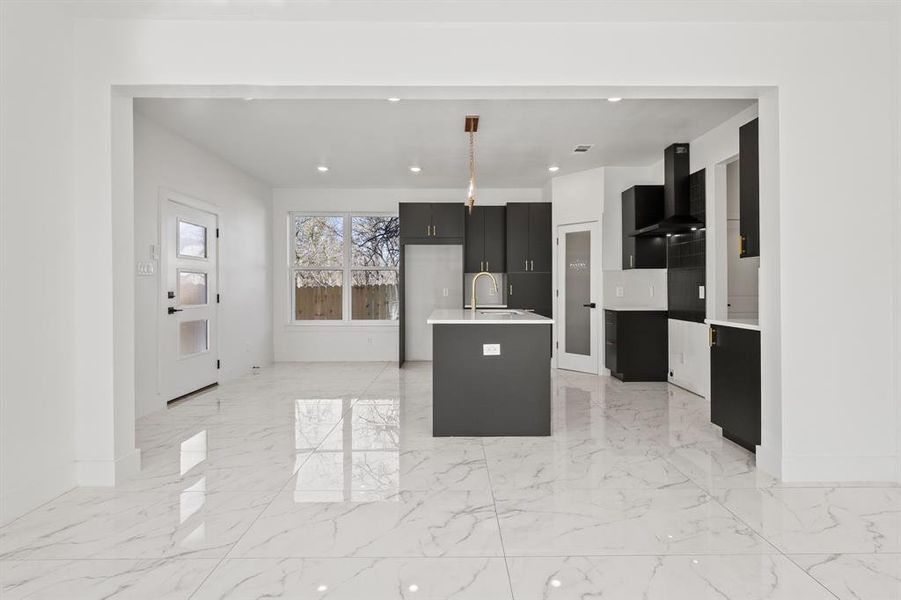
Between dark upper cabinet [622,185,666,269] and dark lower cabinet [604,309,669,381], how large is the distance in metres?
0.62

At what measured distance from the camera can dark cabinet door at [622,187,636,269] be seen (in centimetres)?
607

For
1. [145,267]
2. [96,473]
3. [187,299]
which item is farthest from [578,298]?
[96,473]

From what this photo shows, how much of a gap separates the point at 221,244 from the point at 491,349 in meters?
3.98

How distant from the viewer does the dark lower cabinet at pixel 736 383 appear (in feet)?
10.6

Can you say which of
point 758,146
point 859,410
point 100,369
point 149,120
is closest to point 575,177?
point 758,146

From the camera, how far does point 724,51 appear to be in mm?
2930

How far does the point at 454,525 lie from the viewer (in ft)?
7.72

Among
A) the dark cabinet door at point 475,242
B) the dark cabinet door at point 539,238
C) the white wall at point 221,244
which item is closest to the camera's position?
the white wall at point 221,244

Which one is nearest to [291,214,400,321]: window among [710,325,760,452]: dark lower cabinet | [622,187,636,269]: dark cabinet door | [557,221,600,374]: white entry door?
[557,221,600,374]: white entry door

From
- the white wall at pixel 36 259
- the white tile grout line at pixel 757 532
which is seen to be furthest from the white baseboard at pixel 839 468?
the white wall at pixel 36 259

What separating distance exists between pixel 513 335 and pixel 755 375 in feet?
5.22

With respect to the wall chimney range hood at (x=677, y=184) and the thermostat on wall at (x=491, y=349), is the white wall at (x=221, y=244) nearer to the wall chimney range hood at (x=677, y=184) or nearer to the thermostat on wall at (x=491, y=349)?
the thermostat on wall at (x=491, y=349)

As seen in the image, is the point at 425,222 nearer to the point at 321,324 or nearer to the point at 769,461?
the point at 321,324

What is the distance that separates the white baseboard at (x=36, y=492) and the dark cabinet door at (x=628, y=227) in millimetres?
5631
